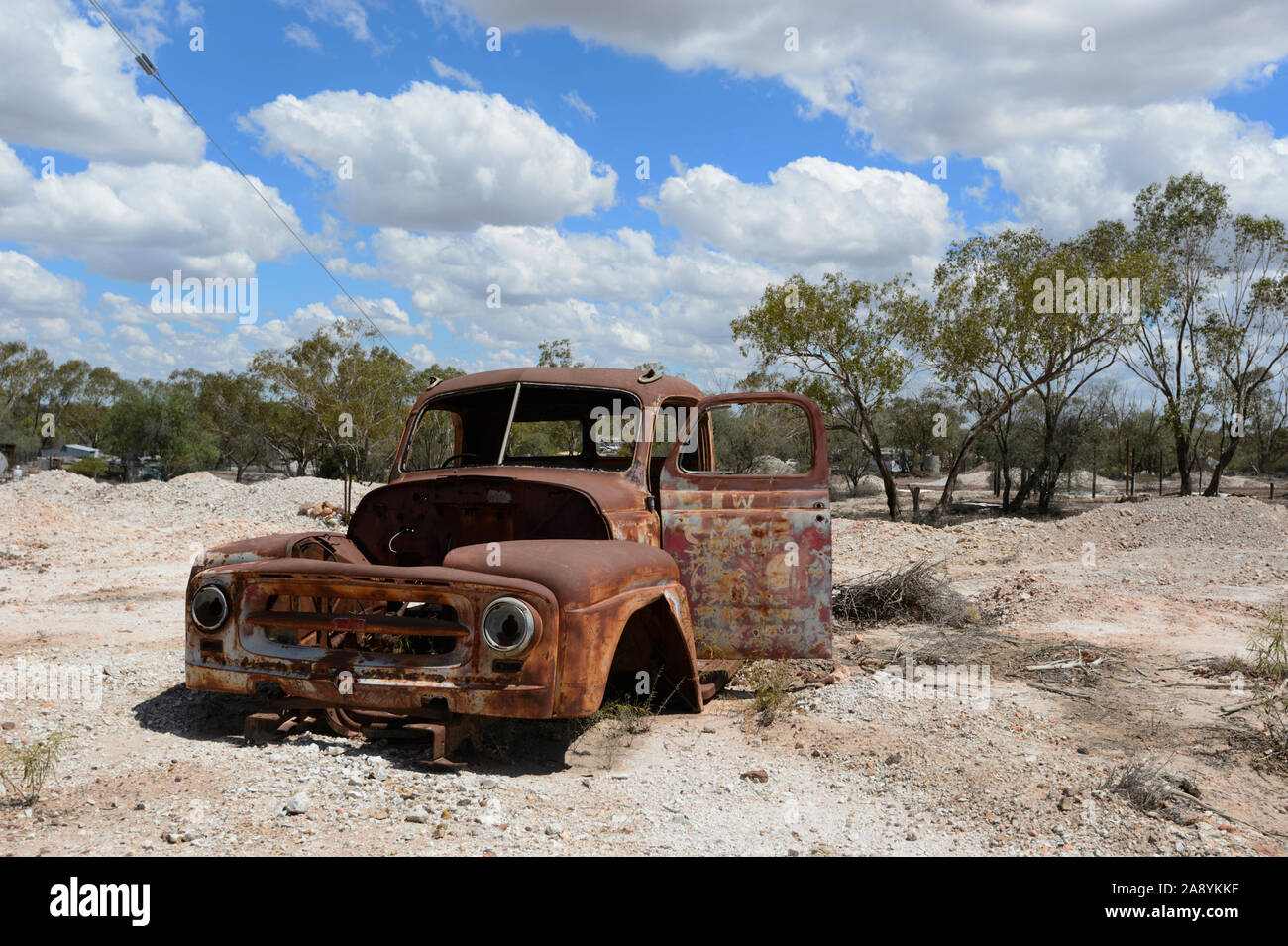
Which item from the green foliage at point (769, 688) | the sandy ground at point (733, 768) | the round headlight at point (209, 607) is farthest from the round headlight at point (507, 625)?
the green foliage at point (769, 688)

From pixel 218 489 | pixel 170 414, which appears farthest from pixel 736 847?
pixel 170 414

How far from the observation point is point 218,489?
2491 centimetres

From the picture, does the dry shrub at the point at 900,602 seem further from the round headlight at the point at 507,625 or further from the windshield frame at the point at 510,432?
the round headlight at the point at 507,625

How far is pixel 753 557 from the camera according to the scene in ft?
16.8

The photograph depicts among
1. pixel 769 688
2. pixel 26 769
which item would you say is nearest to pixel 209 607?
pixel 26 769

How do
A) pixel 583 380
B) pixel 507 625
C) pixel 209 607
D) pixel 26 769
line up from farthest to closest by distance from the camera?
1. pixel 583 380
2. pixel 209 607
3. pixel 507 625
4. pixel 26 769

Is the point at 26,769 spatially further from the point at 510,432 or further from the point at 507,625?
the point at 510,432

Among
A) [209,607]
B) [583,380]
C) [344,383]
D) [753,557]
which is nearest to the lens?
[209,607]

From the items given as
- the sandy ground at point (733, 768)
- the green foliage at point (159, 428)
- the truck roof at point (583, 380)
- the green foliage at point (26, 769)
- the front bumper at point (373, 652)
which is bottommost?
the sandy ground at point (733, 768)

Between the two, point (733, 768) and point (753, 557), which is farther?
point (753, 557)

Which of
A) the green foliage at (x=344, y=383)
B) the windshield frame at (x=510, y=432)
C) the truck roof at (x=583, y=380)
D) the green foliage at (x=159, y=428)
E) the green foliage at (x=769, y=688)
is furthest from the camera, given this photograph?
the green foliage at (x=159, y=428)

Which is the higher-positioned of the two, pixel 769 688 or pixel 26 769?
pixel 26 769

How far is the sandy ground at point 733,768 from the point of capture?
3205mm

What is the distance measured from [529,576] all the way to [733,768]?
144cm
